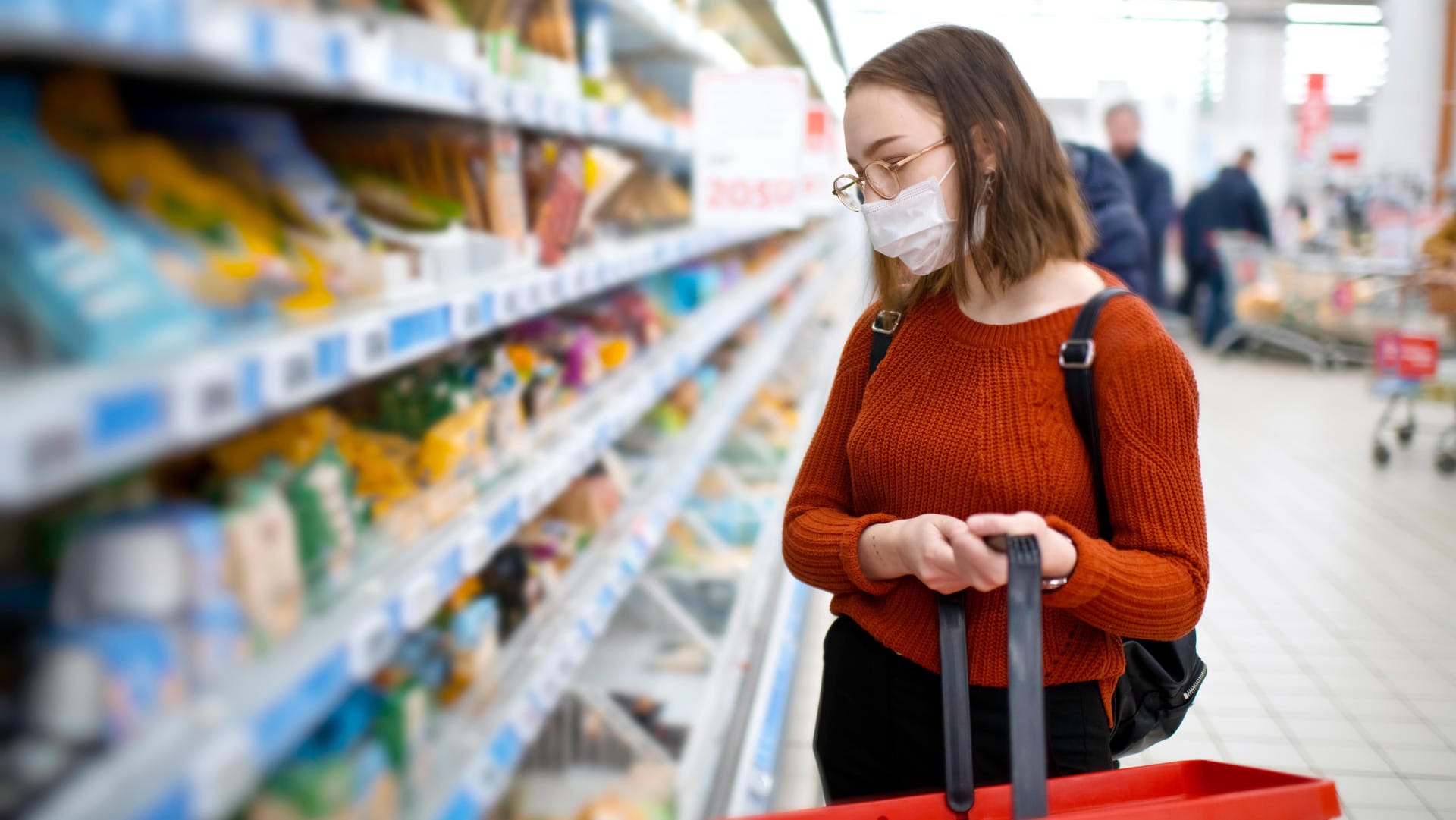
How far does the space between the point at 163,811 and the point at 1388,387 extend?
6449mm

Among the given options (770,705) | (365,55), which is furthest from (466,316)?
(770,705)

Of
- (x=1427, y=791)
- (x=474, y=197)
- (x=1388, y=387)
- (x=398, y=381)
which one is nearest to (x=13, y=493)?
(x=398, y=381)

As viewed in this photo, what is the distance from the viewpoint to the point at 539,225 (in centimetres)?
200

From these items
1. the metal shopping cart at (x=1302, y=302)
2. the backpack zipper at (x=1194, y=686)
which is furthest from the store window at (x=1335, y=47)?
the backpack zipper at (x=1194, y=686)

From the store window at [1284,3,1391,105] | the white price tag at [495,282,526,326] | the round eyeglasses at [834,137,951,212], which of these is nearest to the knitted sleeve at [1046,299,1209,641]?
the round eyeglasses at [834,137,951,212]

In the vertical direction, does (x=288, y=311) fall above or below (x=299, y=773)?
above

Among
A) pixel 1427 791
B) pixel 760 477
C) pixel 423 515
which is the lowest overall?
pixel 1427 791

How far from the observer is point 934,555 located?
1245 mm

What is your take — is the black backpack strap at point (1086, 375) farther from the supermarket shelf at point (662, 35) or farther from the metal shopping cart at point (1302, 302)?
the metal shopping cart at point (1302, 302)

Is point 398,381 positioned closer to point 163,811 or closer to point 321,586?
point 321,586

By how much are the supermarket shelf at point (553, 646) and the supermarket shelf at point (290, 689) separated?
182mm

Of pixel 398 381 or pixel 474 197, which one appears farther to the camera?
pixel 474 197

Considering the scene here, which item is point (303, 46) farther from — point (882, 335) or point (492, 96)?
point (882, 335)

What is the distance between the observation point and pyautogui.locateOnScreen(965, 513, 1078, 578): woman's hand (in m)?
1.18
